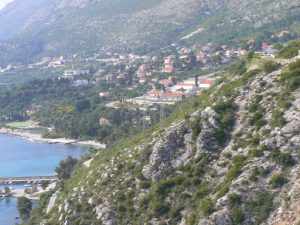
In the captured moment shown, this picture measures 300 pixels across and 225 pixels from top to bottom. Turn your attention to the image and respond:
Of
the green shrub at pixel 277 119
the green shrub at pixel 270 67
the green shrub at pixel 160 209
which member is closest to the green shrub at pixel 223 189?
the green shrub at pixel 160 209

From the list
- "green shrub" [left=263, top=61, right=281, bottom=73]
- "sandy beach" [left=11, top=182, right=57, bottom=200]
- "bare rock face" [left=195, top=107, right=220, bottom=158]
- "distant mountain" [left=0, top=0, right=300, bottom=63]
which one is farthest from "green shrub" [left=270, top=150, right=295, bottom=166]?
"distant mountain" [left=0, top=0, right=300, bottom=63]

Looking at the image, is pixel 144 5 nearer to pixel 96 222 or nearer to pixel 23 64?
pixel 23 64

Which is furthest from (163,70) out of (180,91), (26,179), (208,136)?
(208,136)

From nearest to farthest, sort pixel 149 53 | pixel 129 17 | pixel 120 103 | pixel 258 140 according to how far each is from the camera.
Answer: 1. pixel 258 140
2. pixel 120 103
3. pixel 149 53
4. pixel 129 17

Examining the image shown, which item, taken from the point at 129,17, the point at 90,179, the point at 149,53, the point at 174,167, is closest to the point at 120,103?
the point at 149,53

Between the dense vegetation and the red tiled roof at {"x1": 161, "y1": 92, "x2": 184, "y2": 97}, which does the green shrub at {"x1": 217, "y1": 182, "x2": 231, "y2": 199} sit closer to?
the dense vegetation

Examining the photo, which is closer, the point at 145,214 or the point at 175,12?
the point at 145,214

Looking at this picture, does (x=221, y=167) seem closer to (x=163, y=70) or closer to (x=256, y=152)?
(x=256, y=152)
